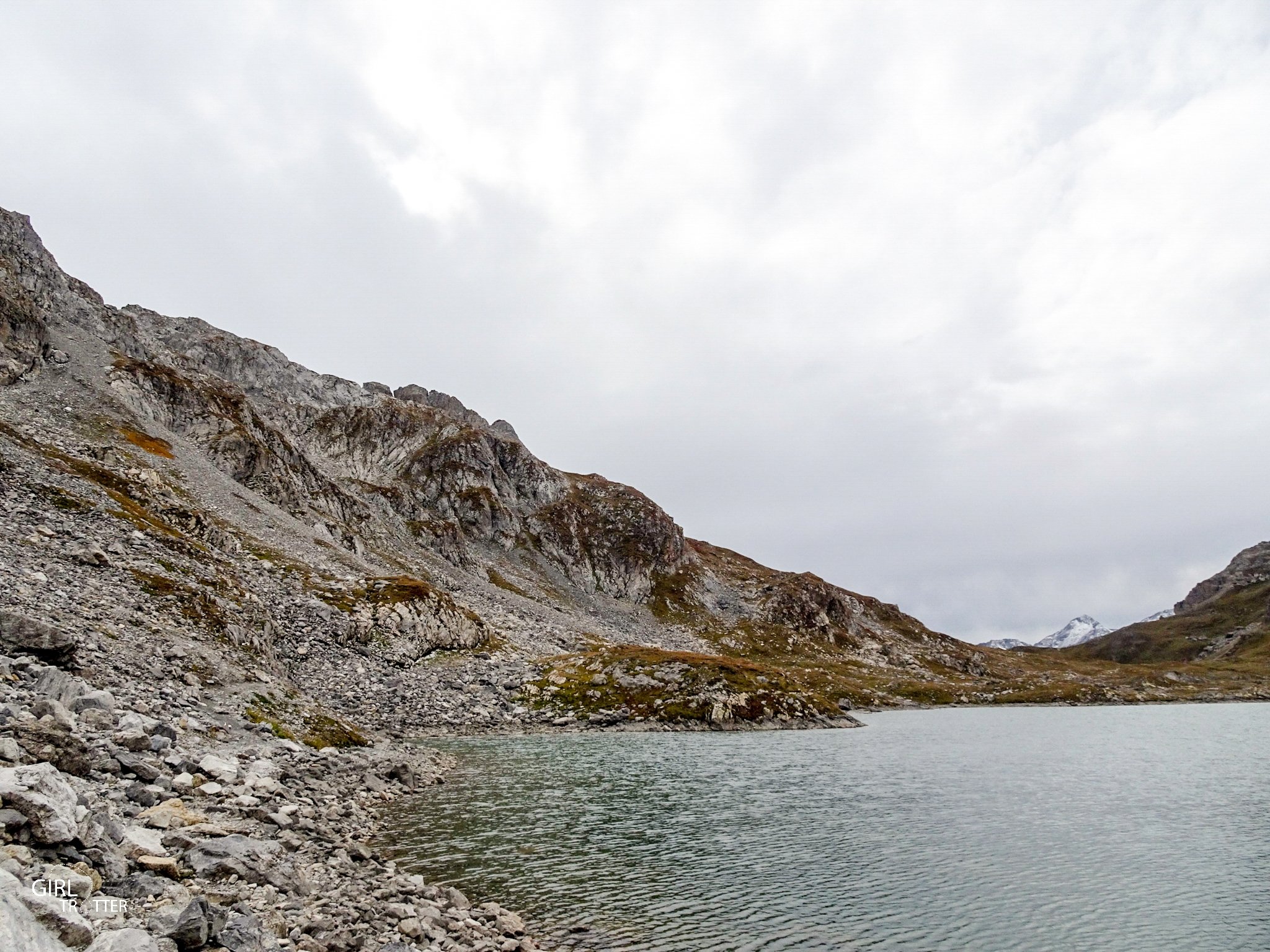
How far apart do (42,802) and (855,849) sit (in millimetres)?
29776

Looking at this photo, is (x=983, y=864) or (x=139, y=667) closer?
(x=983, y=864)

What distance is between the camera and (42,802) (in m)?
13.8

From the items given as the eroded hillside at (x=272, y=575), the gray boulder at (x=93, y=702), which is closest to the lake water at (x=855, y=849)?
the gray boulder at (x=93, y=702)

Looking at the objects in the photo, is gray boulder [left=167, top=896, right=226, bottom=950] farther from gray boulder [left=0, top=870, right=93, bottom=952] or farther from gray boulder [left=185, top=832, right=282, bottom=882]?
gray boulder [left=185, top=832, right=282, bottom=882]

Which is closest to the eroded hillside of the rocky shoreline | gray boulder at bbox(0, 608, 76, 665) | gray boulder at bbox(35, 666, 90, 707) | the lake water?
gray boulder at bbox(0, 608, 76, 665)

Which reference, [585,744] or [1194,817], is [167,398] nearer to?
[585,744]

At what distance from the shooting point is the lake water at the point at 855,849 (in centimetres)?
2159

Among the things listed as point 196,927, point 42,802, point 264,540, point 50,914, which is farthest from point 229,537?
point 50,914

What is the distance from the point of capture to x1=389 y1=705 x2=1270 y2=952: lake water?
21594mm

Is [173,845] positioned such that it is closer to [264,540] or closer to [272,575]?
[272,575]

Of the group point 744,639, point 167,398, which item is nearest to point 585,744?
point 167,398

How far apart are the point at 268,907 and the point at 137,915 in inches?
175

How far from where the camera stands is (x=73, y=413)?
305 ft

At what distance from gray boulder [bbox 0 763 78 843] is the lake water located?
13310 mm
